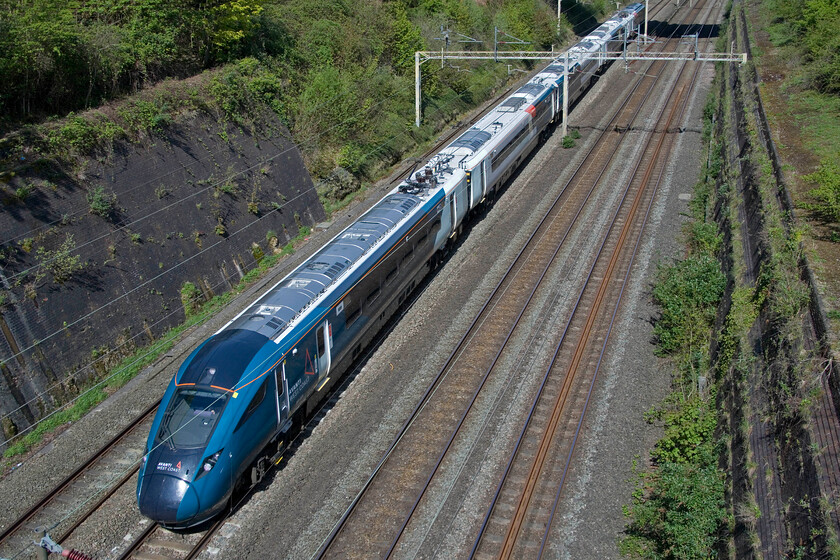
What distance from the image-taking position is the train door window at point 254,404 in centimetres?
1202

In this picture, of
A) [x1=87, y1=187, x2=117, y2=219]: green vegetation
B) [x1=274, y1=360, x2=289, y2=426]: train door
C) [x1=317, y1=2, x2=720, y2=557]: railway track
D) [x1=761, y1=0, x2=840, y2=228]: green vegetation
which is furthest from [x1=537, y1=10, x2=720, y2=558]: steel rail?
[x1=87, y1=187, x2=117, y2=219]: green vegetation

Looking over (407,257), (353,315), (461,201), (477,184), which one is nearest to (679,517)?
(353,315)

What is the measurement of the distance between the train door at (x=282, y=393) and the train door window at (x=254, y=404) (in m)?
0.39

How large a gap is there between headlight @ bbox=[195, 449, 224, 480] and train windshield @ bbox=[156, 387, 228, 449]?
260mm

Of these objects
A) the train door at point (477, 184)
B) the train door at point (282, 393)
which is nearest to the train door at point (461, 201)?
the train door at point (477, 184)

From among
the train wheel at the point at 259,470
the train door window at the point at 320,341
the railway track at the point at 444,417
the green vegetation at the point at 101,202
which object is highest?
the green vegetation at the point at 101,202

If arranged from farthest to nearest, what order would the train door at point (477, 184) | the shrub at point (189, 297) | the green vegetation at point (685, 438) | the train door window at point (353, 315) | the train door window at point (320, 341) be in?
the train door at point (477, 184)
the shrub at point (189, 297)
the train door window at point (353, 315)
the train door window at point (320, 341)
the green vegetation at point (685, 438)

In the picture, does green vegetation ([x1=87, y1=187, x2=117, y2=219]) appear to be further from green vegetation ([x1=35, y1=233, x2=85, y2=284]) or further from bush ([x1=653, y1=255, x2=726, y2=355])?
bush ([x1=653, y1=255, x2=726, y2=355])

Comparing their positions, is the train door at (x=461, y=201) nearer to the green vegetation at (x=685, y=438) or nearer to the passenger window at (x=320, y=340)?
the green vegetation at (x=685, y=438)

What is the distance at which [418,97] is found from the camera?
113 feet

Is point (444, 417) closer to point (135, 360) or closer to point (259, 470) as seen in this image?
point (259, 470)

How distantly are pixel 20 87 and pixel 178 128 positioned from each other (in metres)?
4.87

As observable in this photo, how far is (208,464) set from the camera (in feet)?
38.0

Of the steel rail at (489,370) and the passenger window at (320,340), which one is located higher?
the passenger window at (320,340)
